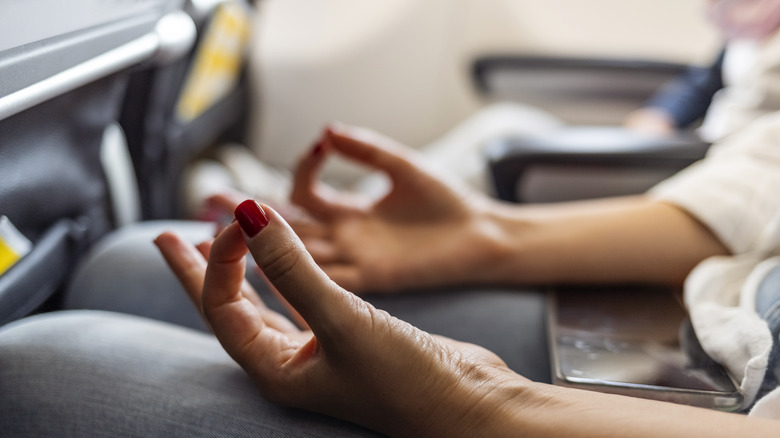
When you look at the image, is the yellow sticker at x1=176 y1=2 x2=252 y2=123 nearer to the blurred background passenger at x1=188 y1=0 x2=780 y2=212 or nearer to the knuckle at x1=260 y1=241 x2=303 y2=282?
the blurred background passenger at x1=188 y1=0 x2=780 y2=212

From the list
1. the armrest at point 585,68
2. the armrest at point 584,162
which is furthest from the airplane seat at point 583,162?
the armrest at point 585,68

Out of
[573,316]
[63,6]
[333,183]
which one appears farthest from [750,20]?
[333,183]

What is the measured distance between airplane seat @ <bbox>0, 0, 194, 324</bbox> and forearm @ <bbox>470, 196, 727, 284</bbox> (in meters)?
0.33

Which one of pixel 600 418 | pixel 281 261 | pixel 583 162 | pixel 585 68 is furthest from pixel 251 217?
pixel 585 68

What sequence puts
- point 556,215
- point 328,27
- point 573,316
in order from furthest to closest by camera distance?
point 328,27 → point 556,215 → point 573,316

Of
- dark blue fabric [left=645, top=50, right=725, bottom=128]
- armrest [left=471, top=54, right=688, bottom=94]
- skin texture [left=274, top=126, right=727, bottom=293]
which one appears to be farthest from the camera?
armrest [left=471, top=54, right=688, bottom=94]

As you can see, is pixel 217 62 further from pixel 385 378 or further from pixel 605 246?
pixel 385 378

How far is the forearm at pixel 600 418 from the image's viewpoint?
28 centimetres

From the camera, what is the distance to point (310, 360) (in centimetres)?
32

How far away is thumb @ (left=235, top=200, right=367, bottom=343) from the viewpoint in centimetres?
29

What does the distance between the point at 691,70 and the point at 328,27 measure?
0.66 m

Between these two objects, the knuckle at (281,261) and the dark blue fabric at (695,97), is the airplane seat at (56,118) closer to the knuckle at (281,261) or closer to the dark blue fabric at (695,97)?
the knuckle at (281,261)

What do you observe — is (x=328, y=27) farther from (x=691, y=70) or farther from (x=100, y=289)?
(x=100, y=289)

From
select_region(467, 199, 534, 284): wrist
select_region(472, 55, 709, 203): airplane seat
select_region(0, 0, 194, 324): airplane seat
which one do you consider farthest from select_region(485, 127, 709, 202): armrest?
select_region(0, 0, 194, 324): airplane seat
